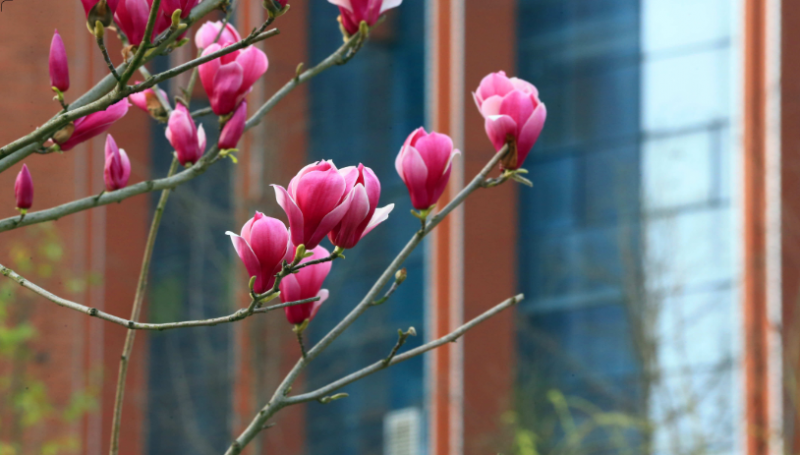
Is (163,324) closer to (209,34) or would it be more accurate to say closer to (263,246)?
(263,246)

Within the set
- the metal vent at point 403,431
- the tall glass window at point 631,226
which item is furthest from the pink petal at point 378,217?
the metal vent at point 403,431

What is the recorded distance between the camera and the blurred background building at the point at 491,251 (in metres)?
4.26

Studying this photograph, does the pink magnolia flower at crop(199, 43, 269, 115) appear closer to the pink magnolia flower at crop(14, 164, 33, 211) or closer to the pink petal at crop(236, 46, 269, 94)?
the pink petal at crop(236, 46, 269, 94)

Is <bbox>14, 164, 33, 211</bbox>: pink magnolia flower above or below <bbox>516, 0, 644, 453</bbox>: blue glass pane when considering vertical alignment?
below

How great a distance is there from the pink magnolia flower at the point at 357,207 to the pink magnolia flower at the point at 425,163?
81mm

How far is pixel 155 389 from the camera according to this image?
687cm

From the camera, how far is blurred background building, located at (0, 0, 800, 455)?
14.0 feet

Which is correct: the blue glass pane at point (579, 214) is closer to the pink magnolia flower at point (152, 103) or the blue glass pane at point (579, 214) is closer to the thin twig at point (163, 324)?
the pink magnolia flower at point (152, 103)

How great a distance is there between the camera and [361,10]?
881mm

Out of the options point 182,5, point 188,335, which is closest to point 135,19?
point 182,5

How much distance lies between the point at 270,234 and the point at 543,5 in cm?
501

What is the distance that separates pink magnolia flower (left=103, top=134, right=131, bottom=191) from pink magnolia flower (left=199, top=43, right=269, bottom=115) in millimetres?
97

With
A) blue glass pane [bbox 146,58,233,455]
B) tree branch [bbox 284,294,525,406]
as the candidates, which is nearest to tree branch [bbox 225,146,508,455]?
tree branch [bbox 284,294,525,406]

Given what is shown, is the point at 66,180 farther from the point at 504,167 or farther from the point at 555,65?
the point at 504,167
